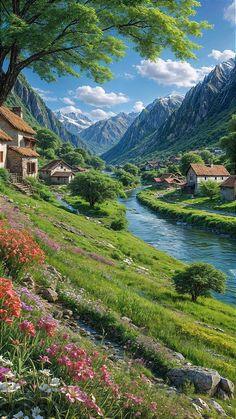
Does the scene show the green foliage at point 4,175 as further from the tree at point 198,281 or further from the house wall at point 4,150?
the tree at point 198,281

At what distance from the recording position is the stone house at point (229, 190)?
8861cm

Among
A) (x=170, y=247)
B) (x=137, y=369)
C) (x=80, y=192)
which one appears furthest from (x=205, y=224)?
(x=137, y=369)

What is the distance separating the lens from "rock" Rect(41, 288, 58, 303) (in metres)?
10.6

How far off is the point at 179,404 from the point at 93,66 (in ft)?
38.7

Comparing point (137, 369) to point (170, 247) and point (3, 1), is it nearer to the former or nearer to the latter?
point (3, 1)

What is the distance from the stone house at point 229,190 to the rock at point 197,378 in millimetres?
83840

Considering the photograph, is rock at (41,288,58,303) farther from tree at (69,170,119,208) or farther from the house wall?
tree at (69,170,119,208)

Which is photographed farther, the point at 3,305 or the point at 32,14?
the point at 32,14

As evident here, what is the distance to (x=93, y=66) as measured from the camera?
13828mm

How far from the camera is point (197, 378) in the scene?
8.36 m

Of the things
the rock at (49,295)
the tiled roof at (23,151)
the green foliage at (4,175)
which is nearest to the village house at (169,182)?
the tiled roof at (23,151)

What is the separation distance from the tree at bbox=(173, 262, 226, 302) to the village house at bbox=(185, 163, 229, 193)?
9157 cm

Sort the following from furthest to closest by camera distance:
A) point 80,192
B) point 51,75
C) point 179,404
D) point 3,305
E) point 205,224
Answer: point 80,192, point 205,224, point 51,75, point 179,404, point 3,305

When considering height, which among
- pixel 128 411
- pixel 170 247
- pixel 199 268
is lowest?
pixel 170 247
